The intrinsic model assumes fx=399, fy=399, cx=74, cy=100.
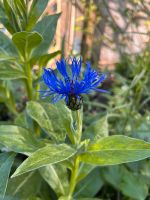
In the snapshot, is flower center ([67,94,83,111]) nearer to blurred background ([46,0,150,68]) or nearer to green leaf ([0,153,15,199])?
green leaf ([0,153,15,199])

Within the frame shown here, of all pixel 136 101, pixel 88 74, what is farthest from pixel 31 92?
pixel 136 101

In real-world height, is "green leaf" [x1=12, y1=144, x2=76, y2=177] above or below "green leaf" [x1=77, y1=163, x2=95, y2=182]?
above

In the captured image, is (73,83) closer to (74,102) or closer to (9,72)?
(74,102)

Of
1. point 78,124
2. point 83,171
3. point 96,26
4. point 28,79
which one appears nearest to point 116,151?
point 78,124

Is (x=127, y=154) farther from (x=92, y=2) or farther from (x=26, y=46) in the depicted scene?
(x=92, y=2)

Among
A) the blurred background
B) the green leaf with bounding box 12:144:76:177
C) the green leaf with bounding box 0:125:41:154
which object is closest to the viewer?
the green leaf with bounding box 12:144:76:177

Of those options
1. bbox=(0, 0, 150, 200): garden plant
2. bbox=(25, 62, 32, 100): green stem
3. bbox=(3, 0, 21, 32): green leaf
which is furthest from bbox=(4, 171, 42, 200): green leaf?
bbox=(3, 0, 21, 32): green leaf

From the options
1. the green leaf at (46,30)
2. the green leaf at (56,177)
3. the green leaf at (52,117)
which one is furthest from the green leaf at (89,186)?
the green leaf at (46,30)
